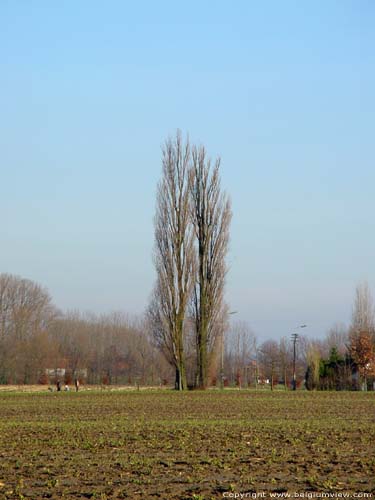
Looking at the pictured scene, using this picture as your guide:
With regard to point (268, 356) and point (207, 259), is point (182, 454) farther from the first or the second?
point (268, 356)

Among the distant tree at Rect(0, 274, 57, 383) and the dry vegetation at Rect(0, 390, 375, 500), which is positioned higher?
the distant tree at Rect(0, 274, 57, 383)

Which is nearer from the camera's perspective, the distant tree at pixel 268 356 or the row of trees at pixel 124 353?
the row of trees at pixel 124 353

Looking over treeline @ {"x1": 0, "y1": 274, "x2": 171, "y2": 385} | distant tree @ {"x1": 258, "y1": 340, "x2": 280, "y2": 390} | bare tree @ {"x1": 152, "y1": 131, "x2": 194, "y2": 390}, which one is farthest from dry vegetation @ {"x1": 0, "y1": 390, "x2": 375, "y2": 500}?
distant tree @ {"x1": 258, "y1": 340, "x2": 280, "y2": 390}

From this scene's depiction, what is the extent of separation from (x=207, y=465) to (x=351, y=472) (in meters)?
2.39

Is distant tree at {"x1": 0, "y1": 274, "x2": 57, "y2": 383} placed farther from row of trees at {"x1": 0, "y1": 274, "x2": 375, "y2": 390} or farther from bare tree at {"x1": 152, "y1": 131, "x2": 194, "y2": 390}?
bare tree at {"x1": 152, "y1": 131, "x2": 194, "y2": 390}

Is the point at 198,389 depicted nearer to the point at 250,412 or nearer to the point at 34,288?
the point at 250,412

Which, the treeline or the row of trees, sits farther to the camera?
the treeline

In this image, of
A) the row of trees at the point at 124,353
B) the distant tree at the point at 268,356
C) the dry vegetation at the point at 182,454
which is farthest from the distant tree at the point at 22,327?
the dry vegetation at the point at 182,454

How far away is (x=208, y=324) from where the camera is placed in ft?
177

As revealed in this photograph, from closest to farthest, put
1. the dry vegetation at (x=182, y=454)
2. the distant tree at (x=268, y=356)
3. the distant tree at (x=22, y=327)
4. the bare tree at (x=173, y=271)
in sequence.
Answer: the dry vegetation at (x=182, y=454) < the bare tree at (x=173, y=271) < the distant tree at (x=22, y=327) < the distant tree at (x=268, y=356)

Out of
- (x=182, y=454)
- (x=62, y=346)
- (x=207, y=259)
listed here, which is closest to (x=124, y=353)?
(x=62, y=346)

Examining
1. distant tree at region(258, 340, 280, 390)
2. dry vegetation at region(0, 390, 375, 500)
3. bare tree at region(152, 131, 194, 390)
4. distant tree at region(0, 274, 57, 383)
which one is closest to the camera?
dry vegetation at region(0, 390, 375, 500)

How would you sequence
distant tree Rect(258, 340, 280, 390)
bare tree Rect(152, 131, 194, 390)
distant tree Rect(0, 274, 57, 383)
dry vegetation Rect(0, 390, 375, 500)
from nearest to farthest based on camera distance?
dry vegetation Rect(0, 390, 375, 500)
bare tree Rect(152, 131, 194, 390)
distant tree Rect(0, 274, 57, 383)
distant tree Rect(258, 340, 280, 390)

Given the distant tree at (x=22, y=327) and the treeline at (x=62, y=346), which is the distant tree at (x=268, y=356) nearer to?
the treeline at (x=62, y=346)
